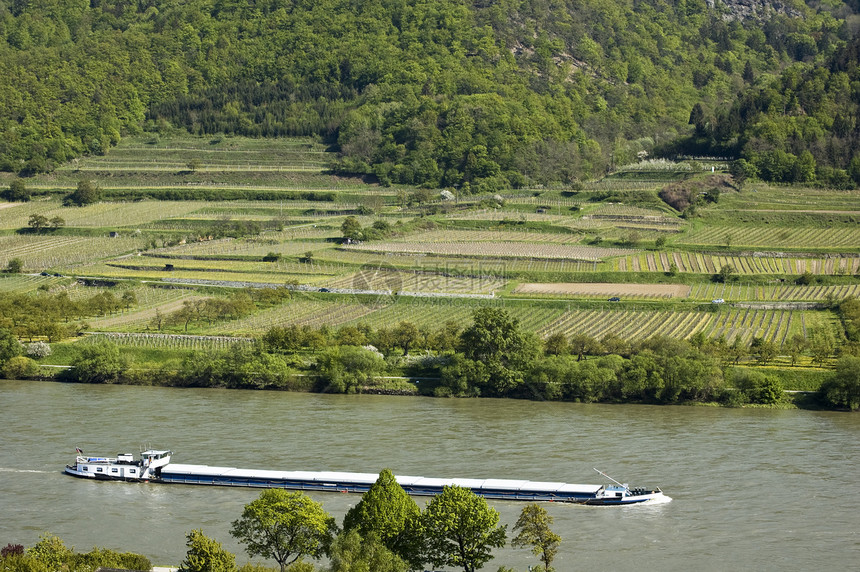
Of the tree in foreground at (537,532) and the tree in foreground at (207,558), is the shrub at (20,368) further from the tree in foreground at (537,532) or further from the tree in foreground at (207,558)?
the tree in foreground at (537,532)

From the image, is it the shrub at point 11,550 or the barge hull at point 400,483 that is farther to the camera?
the barge hull at point 400,483

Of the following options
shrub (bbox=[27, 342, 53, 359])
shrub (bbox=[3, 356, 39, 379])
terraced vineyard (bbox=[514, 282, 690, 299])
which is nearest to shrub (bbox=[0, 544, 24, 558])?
shrub (bbox=[3, 356, 39, 379])

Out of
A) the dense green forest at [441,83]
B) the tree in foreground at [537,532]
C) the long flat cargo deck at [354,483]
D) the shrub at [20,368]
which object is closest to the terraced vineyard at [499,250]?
the dense green forest at [441,83]

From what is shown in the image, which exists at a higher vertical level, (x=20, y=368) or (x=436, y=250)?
(x=436, y=250)

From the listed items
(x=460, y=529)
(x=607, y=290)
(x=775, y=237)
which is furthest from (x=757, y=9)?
(x=460, y=529)

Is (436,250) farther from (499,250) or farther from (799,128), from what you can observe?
(799,128)

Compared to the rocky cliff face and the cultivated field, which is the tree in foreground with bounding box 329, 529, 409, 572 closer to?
the cultivated field
